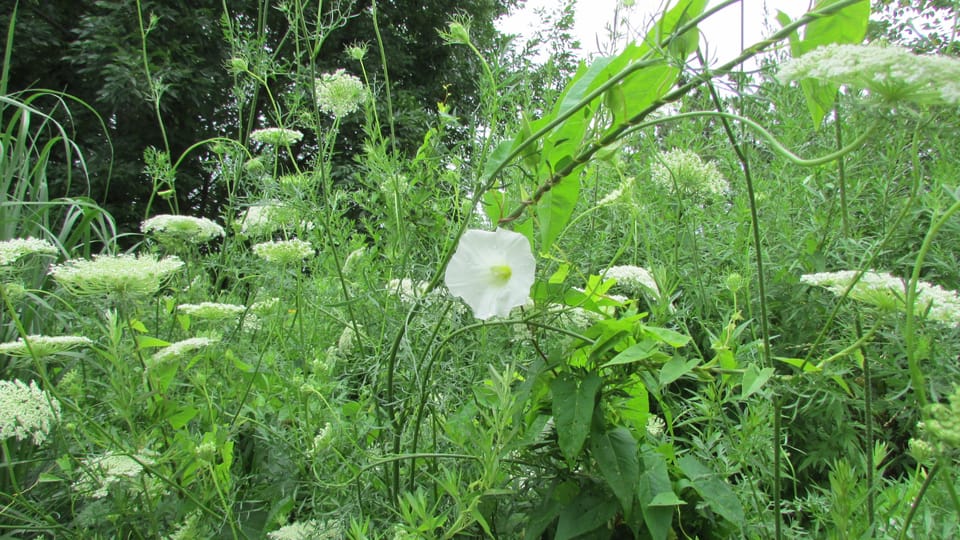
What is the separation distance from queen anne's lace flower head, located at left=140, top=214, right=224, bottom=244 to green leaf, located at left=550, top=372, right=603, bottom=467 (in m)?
1.02

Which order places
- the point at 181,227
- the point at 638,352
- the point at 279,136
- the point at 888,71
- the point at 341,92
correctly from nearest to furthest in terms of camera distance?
the point at 888,71
the point at 638,352
the point at 341,92
the point at 181,227
the point at 279,136

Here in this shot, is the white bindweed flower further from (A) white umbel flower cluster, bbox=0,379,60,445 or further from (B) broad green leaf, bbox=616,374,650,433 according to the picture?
(A) white umbel flower cluster, bbox=0,379,60,445

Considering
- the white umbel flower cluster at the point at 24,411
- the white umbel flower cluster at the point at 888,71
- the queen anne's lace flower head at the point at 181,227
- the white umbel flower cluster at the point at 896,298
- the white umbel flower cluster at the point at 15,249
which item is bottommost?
the white umbel flower cluster at the point at 24,411

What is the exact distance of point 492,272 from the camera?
2.56 ft

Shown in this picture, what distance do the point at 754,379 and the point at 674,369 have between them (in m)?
0.09

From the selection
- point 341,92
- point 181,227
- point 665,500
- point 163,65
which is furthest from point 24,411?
point 163,65

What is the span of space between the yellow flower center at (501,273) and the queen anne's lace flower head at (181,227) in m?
0.92

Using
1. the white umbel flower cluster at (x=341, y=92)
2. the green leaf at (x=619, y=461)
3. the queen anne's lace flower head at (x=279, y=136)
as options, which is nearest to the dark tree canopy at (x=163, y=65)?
the queen anne's lace flower head at (x=279, y=136)

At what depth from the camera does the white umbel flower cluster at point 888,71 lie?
1.49 feet

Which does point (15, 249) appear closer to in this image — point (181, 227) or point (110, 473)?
point (181, 227)

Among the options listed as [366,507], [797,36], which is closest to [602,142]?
[797,36]

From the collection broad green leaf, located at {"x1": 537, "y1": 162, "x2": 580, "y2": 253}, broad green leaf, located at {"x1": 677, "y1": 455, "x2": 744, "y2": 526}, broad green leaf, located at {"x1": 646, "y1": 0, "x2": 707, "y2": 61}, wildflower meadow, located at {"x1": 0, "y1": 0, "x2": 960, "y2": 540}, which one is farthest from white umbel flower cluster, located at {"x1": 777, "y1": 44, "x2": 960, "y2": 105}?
broad green leaf, located at {"x1": 677, "y1": 455, "x2": 744, "y2": 526}

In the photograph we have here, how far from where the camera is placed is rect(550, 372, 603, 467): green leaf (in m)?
0.73

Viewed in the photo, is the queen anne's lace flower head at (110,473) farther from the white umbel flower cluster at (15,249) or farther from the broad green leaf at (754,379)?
the broad green leaf at (754,379)
